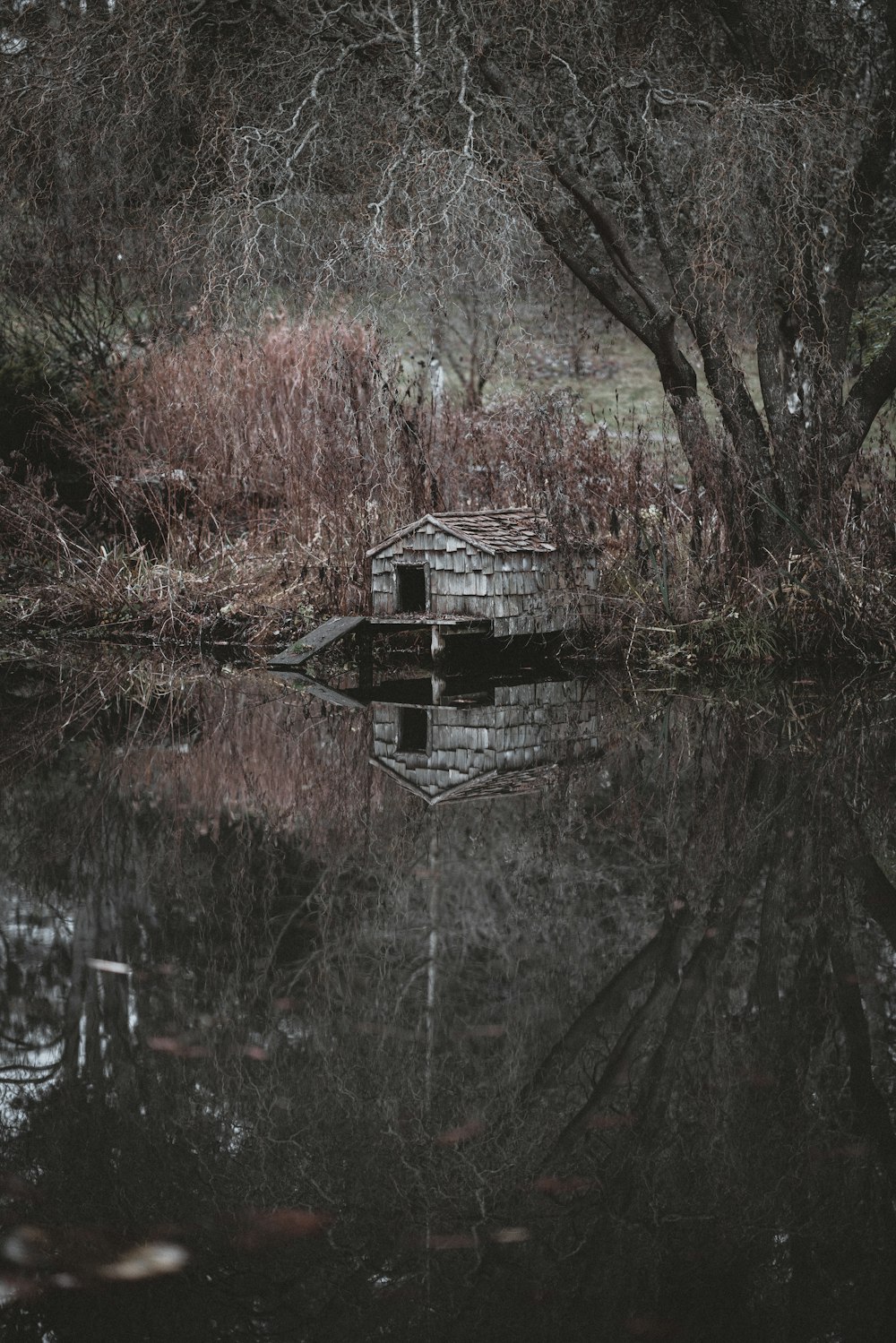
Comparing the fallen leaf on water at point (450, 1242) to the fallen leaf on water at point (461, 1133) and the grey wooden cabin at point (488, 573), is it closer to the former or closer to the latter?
the fallen leaf on water at point (461, 1133)

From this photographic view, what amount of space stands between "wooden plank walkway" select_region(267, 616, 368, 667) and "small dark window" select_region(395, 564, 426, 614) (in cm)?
56

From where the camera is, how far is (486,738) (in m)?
7.59

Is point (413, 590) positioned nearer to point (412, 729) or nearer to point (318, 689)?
point (318, 689)

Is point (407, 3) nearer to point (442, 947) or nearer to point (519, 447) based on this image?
point (519, 447)

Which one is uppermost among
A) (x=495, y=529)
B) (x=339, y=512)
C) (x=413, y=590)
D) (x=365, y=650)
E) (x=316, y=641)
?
(x=339, y=512)

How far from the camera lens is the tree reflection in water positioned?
235 cm

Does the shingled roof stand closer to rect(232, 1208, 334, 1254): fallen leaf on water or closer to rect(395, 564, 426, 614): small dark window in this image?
rect(395, 564, 426, 614): small dark window

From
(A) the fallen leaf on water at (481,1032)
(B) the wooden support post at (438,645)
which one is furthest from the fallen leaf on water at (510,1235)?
(B) the wooden support post at (438,645)

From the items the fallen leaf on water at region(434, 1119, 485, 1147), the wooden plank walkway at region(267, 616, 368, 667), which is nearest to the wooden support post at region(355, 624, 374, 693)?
the wooden plank walkway at region(267, 616, 368, 667)

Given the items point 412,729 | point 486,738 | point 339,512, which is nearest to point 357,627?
point 339,512

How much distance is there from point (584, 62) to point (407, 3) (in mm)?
1800

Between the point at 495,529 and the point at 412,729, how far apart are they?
Answer: 327cm

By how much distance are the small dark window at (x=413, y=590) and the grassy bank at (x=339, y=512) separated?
464 millimetres

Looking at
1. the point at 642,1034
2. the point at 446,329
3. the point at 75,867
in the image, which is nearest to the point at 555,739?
the point at 75,867
